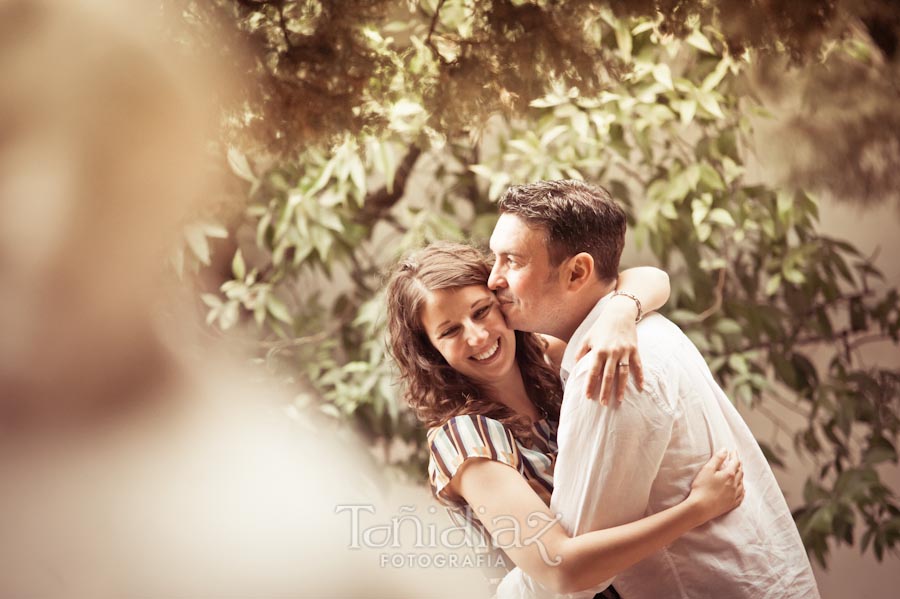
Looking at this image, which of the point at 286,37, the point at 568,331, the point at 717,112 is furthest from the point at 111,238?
the point at 717,112

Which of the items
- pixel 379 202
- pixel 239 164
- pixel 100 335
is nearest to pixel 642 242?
pixel 379 202

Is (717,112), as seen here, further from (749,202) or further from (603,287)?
(603,287)

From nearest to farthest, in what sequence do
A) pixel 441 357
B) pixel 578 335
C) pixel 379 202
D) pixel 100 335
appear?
pixel 100 335 < pixel 578 335 < pixel 441 357 < pixel 379 202

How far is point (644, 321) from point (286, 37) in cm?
51

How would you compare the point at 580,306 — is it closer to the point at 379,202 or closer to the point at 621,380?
the point at 621,380

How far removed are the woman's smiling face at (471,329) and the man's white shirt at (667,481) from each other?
109 millimetres

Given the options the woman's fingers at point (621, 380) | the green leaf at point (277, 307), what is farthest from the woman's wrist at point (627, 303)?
the green leaf at point (277, 307)

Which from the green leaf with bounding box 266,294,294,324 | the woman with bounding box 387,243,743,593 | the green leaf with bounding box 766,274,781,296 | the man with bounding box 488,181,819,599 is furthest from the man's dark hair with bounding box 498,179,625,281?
the green leaf with bounding box 766,274,781,296

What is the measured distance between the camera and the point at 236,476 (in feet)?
3.06

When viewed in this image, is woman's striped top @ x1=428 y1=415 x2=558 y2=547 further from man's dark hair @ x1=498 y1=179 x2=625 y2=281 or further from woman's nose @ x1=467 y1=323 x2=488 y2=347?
man's dark hair @ x1=498 y1=179 x2=625 y2=281

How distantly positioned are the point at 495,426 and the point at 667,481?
211 mm

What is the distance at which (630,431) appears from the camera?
0.87 m

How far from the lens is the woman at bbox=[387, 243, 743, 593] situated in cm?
87

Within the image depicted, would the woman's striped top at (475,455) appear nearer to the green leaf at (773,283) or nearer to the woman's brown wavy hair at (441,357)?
the woman's brown wavy hair at (441,357)
